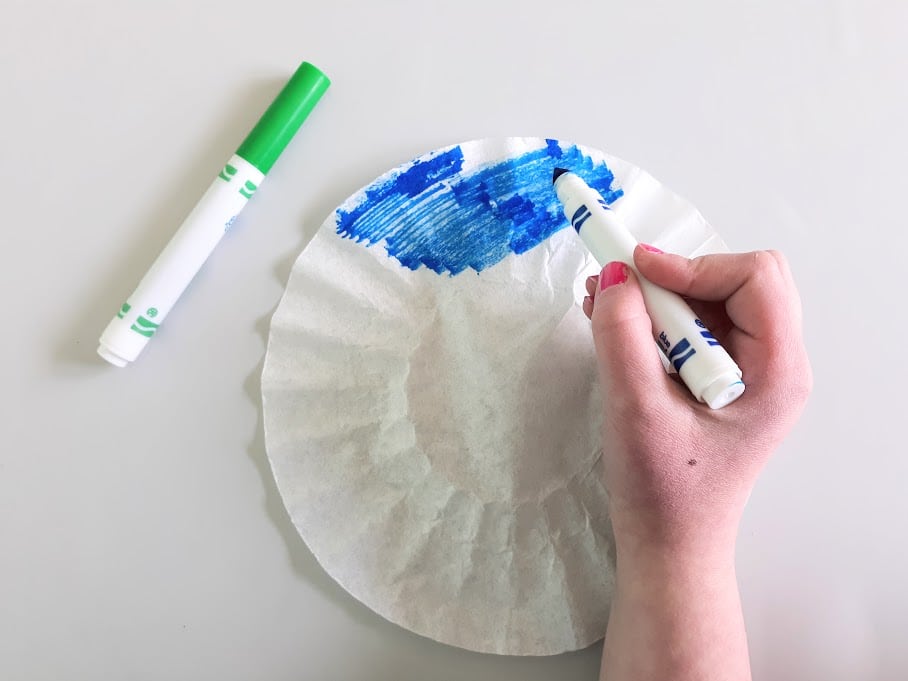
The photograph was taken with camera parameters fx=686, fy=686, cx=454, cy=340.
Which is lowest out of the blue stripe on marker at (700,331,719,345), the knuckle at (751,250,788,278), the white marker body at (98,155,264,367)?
the white marker body at (98,155,264,367)

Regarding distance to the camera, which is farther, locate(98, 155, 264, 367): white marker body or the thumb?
locate(98, 155, 264, 367): white marker body

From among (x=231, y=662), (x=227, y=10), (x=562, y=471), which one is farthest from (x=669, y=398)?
(x=227, y=10)

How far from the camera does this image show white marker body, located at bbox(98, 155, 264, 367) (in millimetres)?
532

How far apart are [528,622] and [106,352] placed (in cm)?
39

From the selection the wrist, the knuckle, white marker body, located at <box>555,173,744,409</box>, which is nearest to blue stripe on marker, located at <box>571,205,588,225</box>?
white marker body, located at <box>555,173,744,409</box>

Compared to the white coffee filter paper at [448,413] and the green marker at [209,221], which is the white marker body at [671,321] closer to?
the white coffee filter paper at [448,413]

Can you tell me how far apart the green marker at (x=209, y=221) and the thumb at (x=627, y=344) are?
0.97 ft

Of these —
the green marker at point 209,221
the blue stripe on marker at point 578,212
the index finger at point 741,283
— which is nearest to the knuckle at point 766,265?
the index finger at point 741,283

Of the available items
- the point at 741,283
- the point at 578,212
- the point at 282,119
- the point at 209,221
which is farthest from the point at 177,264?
the point at 741,283

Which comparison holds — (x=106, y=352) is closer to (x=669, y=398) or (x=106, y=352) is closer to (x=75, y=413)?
(x=75, y=413)

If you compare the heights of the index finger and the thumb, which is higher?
the index finger

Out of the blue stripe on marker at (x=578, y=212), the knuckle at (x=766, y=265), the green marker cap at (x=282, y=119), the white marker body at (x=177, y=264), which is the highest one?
the knuckle at (x=766, y=265)

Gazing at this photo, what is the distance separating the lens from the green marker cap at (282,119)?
55cm

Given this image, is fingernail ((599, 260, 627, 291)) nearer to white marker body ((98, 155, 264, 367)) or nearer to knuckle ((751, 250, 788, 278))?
knuckle ((751, 250, 788, 278))
